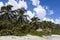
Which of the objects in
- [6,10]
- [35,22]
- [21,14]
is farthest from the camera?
[35,22]

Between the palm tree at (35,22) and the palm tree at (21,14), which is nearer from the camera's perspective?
the palm tree at (21,14)

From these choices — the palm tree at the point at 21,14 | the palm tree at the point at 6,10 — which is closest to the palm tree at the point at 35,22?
the palm tree at the point at 21,14

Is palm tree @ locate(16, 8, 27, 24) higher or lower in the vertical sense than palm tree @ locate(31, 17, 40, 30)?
higher

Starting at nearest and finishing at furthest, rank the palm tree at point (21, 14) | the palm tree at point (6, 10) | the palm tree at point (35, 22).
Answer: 1. the palm tree at point (6, 10)
2. the palm tree at point (21, 14)
3. the palm tree at point (35, 22)

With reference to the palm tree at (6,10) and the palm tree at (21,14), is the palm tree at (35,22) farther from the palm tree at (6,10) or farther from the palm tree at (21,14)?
the palm tree at (6,10)

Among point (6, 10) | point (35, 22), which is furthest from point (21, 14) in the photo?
point (35, 22)

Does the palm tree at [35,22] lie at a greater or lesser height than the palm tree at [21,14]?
lesser

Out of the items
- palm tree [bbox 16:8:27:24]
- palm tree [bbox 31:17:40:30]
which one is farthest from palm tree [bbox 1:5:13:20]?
palm tree [bbox 31:17:40:30]

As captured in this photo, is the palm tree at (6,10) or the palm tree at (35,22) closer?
the palm tree at (6,10)

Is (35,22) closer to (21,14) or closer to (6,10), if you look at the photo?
(21,14)

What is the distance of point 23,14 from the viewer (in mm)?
58031

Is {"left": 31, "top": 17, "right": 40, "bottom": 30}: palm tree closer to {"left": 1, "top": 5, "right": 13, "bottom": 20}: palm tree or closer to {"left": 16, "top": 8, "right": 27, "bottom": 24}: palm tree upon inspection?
{"left": 16, "top": 8, "right": 27, "bottom": 24}: palm tree

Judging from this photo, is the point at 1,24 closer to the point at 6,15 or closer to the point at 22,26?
the point at 22,26

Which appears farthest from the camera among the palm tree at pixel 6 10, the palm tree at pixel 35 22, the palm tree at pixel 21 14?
the palm tree at pixel 35 22
